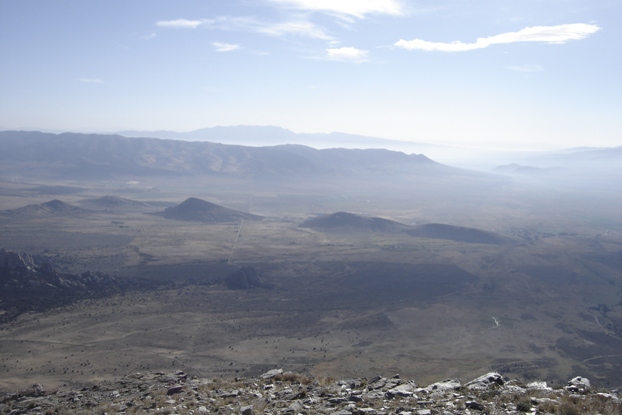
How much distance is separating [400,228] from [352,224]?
923 centimetres

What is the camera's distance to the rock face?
41.2 meters

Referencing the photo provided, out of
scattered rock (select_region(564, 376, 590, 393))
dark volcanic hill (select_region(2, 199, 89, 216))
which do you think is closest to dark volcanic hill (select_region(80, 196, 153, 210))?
dark volcanic hill (select_region(2, 199, 89, 216))

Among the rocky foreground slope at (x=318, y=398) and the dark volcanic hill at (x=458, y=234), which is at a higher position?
the rocky foreground slope at (x=318, y=398)

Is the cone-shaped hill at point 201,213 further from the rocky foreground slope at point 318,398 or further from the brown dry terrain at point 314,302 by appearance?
the rocky foreground slope at point 318,398

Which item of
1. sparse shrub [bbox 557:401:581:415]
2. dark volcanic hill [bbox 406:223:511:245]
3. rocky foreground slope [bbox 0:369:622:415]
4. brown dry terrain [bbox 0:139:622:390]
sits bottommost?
brown dry terrain [bbox 0:139:622:390]

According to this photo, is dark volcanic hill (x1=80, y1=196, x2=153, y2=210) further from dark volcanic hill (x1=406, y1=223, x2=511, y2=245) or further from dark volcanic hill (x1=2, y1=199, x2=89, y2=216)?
dark volcanic hill (x1=406, y1=223, x2=511, y2=245)

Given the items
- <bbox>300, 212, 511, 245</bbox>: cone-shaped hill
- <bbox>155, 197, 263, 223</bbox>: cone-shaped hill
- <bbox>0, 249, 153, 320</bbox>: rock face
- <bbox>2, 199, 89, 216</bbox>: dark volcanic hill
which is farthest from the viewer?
<bbox>155, 197, 263, 223</bbox>: cone-shaped hill

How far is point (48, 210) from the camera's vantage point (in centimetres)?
9738

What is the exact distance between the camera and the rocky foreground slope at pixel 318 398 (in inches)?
476

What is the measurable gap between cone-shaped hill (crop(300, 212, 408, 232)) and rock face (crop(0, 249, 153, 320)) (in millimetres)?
49383

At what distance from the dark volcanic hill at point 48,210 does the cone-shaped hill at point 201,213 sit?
16.6m

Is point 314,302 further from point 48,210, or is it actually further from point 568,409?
point 48,210

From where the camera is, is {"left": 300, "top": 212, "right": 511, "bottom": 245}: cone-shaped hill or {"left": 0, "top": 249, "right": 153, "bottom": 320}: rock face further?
{"left": 300, "top": 212, "right": 511, "bottom": 245}: cone-shaped hill

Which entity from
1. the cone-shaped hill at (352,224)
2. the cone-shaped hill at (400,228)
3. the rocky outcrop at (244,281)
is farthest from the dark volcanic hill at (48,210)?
the rocky outcrop at (244,281)
